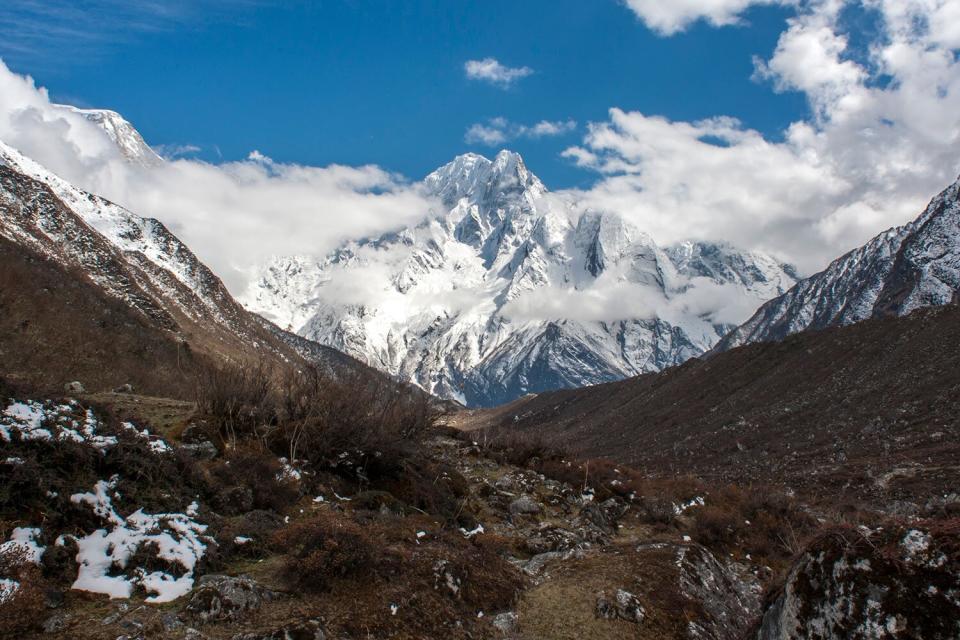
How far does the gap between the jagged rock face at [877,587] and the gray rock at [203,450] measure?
11717mm

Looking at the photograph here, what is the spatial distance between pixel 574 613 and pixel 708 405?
84315 millimetres

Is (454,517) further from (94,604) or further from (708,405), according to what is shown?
(708,405)

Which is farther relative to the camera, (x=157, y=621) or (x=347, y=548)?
(x=347, y=548)

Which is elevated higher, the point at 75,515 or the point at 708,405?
the point at 708,405

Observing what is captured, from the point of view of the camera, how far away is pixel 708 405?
8638 centimetres

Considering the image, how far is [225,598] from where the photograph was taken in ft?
23.3

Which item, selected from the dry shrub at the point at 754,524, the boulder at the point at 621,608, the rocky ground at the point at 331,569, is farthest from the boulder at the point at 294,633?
the dry shrub at the point at 754,524

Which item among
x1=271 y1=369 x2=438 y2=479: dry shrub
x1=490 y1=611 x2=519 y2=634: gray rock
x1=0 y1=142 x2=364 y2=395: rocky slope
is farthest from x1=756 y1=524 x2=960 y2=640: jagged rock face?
x1=0 y1=142 x2=364 y2=395: rocky slope

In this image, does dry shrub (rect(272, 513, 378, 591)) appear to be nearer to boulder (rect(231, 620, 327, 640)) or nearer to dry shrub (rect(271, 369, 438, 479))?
boulder (rect(231, 620, 327, 640))

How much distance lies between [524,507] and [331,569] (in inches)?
423

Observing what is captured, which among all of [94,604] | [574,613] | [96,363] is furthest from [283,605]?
[96,363]

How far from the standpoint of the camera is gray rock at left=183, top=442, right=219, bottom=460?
507 inches

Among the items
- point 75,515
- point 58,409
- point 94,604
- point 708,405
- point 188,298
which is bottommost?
point 94,604

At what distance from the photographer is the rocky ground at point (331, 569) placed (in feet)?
17.6
